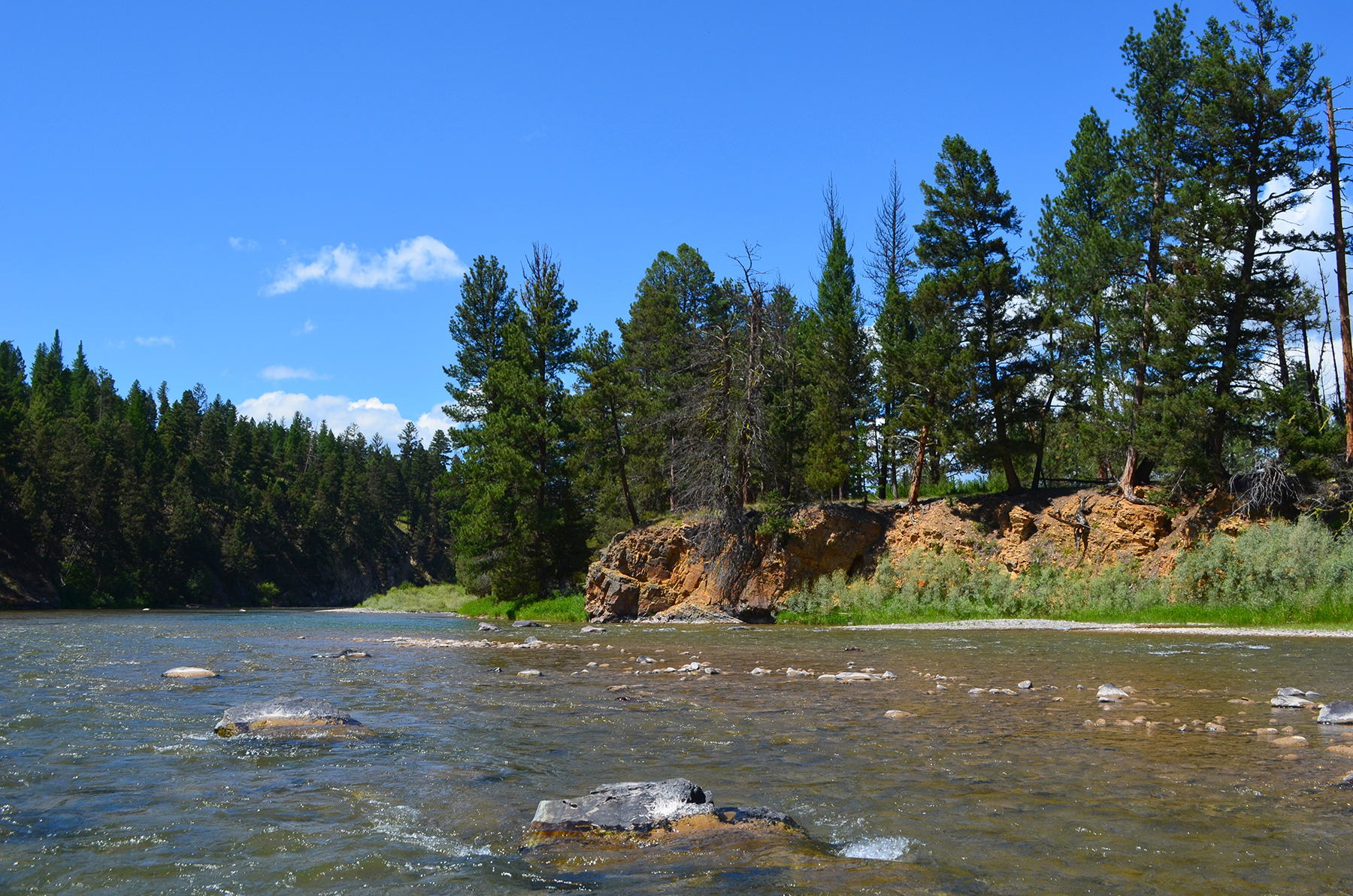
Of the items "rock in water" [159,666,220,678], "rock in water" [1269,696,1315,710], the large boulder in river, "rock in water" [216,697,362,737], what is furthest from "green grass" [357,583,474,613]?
the large boulder in river

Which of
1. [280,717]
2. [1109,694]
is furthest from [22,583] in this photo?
[1109,694]

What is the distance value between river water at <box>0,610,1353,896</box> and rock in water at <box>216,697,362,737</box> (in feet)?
0.97

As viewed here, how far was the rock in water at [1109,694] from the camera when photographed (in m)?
11.0

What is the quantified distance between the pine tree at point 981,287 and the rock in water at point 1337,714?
76.3 ft

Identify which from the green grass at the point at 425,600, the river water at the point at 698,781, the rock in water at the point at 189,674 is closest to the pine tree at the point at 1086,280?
the river water at the point at 698,781

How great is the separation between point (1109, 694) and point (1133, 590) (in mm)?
19162

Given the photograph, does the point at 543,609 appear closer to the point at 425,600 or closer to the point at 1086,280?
the point at 1086,280

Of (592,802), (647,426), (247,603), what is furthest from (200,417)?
(592,802)

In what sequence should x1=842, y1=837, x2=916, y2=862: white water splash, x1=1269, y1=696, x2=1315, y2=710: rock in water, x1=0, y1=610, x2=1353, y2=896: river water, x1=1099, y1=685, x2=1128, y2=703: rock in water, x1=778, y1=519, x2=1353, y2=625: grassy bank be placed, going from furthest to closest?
1. x1=778, y1=519, x2=1353, y2=625: grassy bank
2. x1=1099, y1=685, x2=1128, y2=703: rock in water
3. x1=1269, y1=696, x2=1315, y2=710: rock in water
4. x1=842, y1=837, x2=916, y2=862: white water splash
5. x1=0, y1=610, x2=1353, y2=896: river water

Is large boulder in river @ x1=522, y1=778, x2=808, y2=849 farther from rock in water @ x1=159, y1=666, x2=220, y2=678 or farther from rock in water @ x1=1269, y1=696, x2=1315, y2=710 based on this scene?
rock in water @ x1=159, y1=666, x2=220, y2=678

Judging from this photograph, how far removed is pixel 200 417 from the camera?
13450cm

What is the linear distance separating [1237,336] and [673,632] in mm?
20764

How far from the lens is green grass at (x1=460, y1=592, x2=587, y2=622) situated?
38.2 meters

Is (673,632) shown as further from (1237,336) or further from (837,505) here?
(1237,336)
